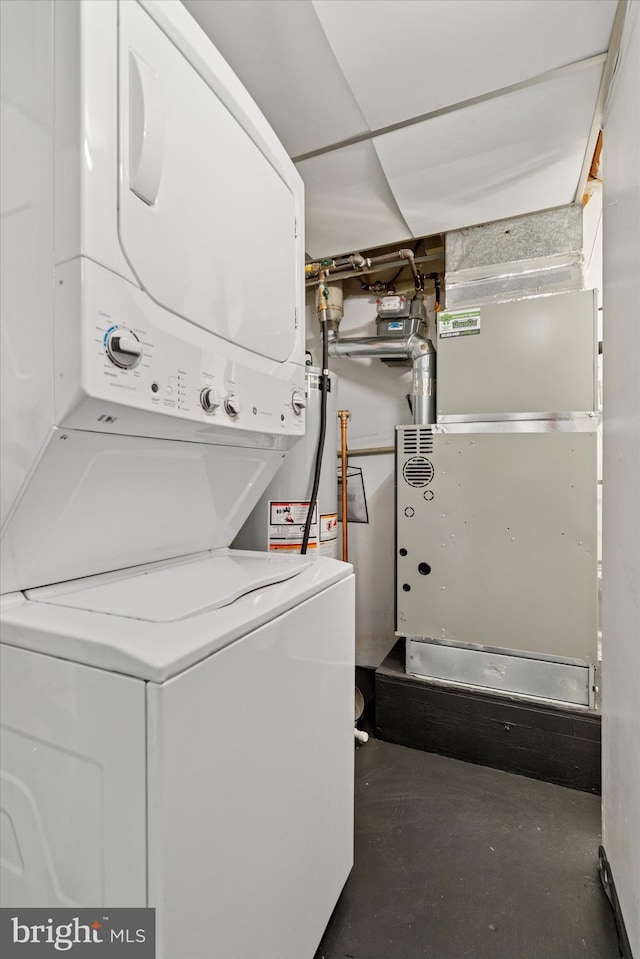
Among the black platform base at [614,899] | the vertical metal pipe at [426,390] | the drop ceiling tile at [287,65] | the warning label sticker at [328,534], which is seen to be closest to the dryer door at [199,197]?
the drop ceiling tile at [287,65]

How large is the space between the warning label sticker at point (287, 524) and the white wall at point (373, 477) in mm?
1082

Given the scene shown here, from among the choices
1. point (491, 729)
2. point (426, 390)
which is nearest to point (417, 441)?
point (426, 390)

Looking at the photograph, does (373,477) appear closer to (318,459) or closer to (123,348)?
(318,459)

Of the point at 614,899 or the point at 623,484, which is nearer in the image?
the point at 623,484

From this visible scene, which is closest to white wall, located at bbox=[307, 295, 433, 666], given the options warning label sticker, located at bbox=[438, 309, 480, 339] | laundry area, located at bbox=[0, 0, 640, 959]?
laundry area, located at bbox=[0, 0, 640, 959]

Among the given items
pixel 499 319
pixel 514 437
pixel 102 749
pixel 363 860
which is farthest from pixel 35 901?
pixel 499 319

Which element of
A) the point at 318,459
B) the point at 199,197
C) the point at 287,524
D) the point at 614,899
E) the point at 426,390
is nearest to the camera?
the point at 199,197

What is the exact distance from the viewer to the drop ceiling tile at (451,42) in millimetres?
1207

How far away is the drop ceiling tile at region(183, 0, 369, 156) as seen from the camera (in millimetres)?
1230

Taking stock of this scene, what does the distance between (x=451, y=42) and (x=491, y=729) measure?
2300 mm

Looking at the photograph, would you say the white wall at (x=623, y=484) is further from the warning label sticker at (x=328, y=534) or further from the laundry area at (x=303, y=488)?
the warning label sticker at (x=328, y=534)

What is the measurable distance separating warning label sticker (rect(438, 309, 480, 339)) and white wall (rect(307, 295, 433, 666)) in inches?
23.8

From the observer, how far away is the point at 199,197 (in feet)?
3.04

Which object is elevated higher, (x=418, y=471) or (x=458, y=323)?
(x=458, y=323)
